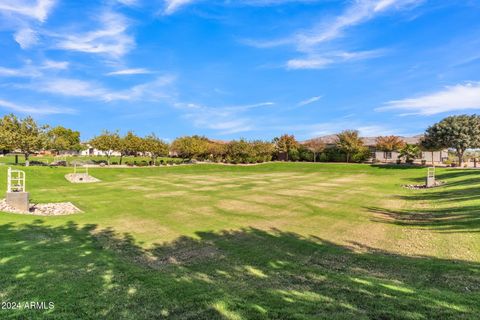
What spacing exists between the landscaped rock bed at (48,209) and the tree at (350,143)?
183ft

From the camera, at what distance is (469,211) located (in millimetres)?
13727

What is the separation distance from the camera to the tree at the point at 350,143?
6253 cm

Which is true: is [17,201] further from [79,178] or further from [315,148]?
[315,148]

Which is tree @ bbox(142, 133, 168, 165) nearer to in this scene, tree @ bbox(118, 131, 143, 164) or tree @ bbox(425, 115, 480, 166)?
tree @ bbox(118, 131, 143, 164)

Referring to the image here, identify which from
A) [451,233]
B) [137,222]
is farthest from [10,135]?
[451,233]

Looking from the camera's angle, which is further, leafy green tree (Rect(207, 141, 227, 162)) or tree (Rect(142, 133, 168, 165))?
leafy green tree (Rect(207, 141, 227, 162))

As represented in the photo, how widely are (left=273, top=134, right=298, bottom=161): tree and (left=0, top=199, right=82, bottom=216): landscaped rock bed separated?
2369 inches

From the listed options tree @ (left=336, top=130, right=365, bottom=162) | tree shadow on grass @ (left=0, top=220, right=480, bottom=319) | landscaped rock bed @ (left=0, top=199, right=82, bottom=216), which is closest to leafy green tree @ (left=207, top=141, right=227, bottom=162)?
tree @ (left=336, top=130, right=365, bottom=162)

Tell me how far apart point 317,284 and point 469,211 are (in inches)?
444

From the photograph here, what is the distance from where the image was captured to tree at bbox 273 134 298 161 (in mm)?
73500

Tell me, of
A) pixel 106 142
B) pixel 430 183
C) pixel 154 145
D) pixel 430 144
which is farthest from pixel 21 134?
pixel 430 144

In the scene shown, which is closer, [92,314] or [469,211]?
[92,314]

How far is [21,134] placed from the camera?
43469 millimetres

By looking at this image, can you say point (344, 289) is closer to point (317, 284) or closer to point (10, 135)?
point (317, 284)
